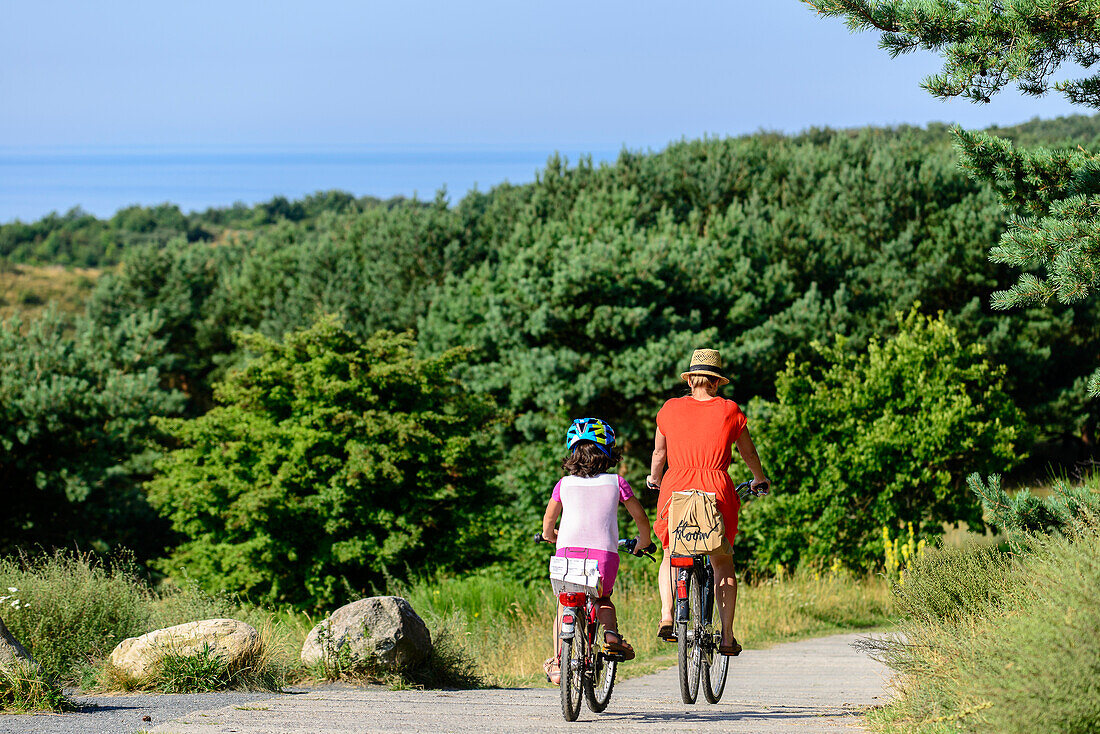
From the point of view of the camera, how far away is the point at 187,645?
7.29 meters

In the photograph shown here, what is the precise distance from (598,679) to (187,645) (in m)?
2.99

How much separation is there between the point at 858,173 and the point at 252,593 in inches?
864

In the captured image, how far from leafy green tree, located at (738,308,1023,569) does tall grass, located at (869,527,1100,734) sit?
Answer: 13343mm

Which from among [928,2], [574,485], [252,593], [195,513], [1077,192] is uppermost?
[928,2]

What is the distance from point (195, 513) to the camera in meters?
20.4

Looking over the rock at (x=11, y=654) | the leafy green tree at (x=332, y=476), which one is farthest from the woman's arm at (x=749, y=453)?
the leafy green tree at (x=332, y=476)

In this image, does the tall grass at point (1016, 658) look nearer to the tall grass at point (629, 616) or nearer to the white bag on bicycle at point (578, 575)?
the white bag on bicycle at point (578, 575)

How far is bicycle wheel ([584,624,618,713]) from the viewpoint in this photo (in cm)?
615

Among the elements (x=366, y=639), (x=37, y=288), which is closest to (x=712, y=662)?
(x=366, y=639)

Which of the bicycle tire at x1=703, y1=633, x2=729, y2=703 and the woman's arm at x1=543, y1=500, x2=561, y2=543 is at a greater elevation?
the woman's arm at x1=543, y1=500, x2=561, y2=543

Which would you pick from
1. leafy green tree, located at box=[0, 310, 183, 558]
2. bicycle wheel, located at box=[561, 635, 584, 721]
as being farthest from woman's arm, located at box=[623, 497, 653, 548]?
leafy green tree, located at box=[0, 310, 183, 558]

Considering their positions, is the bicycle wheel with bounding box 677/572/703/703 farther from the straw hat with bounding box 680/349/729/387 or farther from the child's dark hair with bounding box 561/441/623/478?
the straw hat with bounding box 680/349/729/387

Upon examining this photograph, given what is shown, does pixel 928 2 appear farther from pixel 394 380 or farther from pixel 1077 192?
pixel 394 380

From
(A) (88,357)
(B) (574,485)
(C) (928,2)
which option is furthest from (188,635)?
(A) (88,357)
